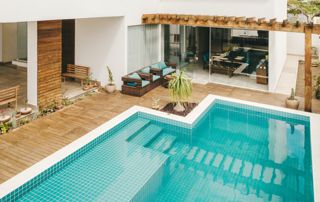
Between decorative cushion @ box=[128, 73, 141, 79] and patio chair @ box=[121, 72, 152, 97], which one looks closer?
patio chair @ box=[121, 72, 152, 97]

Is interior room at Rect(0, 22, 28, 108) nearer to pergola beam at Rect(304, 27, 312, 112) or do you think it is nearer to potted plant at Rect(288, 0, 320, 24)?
pergola beam at Rect(304, 27, 312, 112)

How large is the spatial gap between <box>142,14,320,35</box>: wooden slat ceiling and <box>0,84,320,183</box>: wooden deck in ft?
10.4

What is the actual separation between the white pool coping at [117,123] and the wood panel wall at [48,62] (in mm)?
2869

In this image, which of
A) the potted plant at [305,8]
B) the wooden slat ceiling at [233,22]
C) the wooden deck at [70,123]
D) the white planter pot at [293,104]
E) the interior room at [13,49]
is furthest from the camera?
the potted plant at [305,8]

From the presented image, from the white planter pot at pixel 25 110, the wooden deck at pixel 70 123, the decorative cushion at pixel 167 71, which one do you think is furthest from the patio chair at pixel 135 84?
the white planter pot at pixel 25 110

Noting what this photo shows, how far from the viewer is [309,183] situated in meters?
7.52

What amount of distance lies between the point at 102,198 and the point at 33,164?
2355 millimetres

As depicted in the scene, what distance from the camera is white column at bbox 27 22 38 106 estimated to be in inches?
423

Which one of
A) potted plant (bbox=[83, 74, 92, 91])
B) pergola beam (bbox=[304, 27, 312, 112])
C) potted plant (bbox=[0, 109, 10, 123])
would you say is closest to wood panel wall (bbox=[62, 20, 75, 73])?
potted plant (bbox=[83, 74, 92, 91])

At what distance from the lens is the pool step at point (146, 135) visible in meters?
9.69

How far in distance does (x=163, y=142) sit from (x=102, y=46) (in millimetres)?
6837

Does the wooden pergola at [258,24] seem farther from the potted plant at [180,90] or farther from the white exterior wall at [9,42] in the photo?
the white exterior wall at [9,42]

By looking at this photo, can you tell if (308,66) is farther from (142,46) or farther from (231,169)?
(142,46)

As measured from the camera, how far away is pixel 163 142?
9766 millimetres
